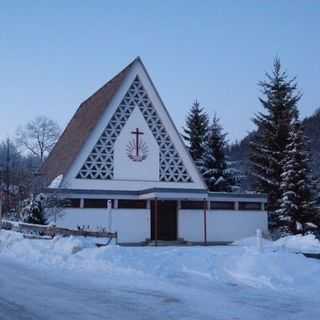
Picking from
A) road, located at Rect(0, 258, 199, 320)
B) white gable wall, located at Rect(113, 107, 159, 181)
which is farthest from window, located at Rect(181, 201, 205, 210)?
road, located at Rect(0, 258, 199, 320)

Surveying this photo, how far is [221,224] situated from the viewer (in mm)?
27766

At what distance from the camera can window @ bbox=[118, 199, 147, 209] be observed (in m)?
26.2

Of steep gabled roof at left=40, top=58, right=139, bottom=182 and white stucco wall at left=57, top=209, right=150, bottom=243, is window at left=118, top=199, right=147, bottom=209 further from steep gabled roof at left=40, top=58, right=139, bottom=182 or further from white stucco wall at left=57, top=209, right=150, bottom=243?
steep gabled roof at left=40, top=58, right=139, bottom=182

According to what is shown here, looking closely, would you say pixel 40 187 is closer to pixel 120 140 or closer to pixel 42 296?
pixel 120 140

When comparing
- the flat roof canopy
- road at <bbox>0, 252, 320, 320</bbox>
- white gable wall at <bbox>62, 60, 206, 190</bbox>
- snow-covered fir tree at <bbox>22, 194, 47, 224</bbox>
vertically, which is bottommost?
road at <bbox>0, 252, 320, 320</bbox>

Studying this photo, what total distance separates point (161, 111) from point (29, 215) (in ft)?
31.2

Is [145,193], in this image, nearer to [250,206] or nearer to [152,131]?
[152,131]

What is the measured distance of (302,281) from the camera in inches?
413

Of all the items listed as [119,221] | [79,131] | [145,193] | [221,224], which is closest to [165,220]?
[145,193]

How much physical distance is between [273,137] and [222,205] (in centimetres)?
747

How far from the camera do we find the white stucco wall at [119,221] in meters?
25.0

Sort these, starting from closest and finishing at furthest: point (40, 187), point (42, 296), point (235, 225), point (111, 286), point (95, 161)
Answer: point (42, 296)
point (111, 286)
point (40, 187)
point (95, 161)
point (235, 225)

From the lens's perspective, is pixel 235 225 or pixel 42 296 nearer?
pixel 42 296

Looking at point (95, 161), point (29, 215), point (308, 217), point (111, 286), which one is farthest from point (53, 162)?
point (111, 286)
